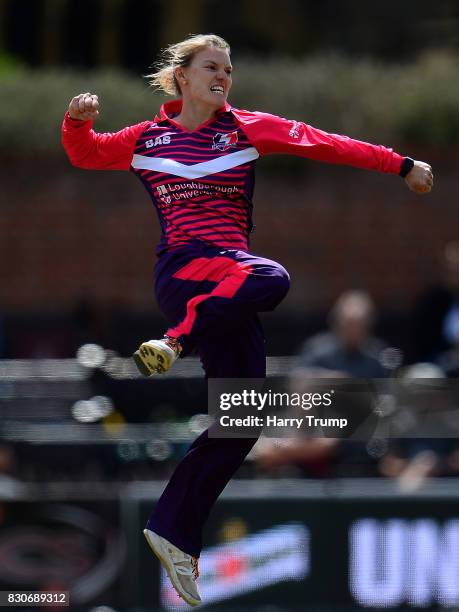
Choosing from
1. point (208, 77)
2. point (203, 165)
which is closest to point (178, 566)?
point (203, 165)

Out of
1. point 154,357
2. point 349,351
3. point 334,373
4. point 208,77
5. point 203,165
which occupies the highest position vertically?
point 208,77

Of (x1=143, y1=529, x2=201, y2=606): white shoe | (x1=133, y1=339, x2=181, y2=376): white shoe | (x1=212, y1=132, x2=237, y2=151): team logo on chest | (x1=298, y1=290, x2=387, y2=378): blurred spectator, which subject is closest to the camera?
(x1=133, y1=339, x2=181, y2=376): white shoe

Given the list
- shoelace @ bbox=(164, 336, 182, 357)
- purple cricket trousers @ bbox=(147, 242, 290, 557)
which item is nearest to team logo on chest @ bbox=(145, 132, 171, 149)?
purple cricket trousers @ bbox=(147, 242, 290, 557)

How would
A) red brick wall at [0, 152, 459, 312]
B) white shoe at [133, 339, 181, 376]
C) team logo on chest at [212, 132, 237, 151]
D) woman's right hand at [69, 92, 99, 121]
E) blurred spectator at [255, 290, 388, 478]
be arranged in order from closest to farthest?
white shoe at [133, 339, 181, 376], woman's right hand at [69, 92, 99, 121], team logo on chest at [212, 132, 237, 151], blurred spectator at [255, 290, 388, 478], red brick wall at [0, 152, 459, 312]

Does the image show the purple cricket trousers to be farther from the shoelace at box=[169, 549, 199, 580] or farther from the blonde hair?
the blonde hair

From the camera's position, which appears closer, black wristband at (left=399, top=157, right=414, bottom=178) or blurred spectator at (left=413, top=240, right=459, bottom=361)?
black wristband at (left=399, top=157, right=414, bottom=178)

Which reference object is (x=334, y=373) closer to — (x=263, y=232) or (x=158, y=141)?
(x=158, y=141)

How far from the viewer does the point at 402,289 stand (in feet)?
42.4

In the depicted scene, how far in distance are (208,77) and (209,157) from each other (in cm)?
33

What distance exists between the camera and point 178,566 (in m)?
5.88

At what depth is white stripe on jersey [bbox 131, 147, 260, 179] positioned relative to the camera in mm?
5656

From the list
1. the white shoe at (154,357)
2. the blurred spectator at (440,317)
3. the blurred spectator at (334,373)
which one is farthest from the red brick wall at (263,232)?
the white shoe at (154,357)

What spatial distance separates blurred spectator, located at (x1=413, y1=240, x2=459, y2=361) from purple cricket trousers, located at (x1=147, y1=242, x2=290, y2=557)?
443 cm

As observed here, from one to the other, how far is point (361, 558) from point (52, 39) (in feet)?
30.3
